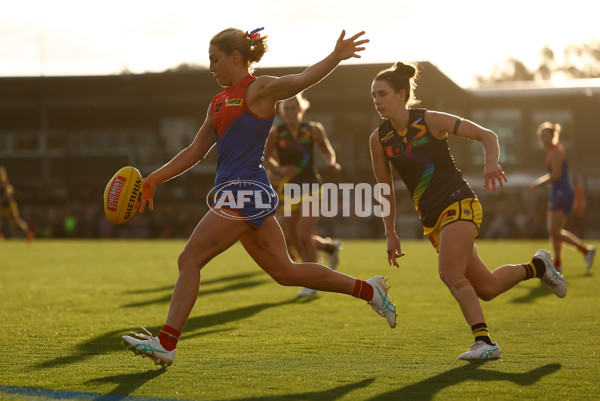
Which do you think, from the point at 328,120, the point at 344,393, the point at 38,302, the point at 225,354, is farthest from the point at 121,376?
the point at 328,120

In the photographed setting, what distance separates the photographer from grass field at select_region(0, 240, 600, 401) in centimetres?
461

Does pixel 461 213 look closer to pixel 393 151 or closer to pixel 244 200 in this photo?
pixel 393 151

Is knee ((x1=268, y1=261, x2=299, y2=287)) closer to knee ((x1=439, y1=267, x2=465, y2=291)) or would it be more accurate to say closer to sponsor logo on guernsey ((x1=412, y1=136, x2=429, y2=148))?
knee ((x1=439, y1=267, x2=465, y2=291))

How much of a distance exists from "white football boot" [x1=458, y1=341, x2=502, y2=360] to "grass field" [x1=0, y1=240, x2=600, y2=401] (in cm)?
8

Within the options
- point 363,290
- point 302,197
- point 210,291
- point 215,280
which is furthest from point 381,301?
point 215,280

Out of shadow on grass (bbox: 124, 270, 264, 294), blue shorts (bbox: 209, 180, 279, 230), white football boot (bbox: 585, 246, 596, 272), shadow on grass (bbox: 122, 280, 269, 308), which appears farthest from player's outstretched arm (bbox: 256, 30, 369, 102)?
white football boot (bbox: 585, 246, 596, 272)

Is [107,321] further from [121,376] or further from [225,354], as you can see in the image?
[121,376]

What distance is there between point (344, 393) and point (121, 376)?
1.35 meters

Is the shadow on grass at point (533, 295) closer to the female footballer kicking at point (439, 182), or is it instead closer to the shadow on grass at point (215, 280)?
the female footballer kicking at point (439, 182)

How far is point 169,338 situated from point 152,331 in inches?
74.4

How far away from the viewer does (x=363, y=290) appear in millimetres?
5762

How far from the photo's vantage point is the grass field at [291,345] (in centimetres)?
461

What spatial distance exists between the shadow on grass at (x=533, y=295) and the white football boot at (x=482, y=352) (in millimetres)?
3616

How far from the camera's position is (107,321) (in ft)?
25.0
